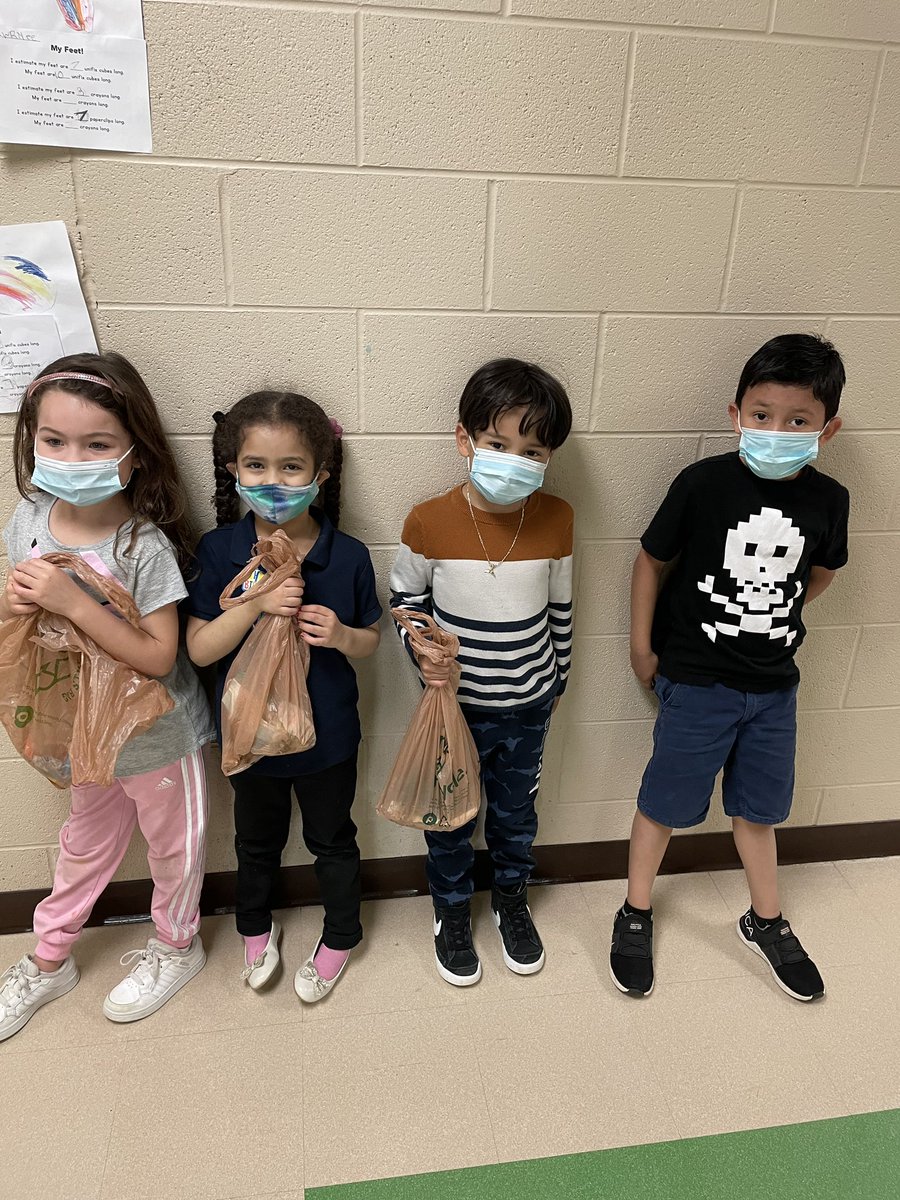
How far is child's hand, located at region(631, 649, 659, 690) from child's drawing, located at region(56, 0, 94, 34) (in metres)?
1.56

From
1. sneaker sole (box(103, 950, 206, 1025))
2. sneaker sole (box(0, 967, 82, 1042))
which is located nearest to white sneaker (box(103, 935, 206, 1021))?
sneaker sole (box(103, 950, 206, 1025))

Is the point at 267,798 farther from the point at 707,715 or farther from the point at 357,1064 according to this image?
the point at 707,715

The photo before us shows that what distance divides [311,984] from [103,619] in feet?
3.08

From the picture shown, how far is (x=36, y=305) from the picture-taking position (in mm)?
1509

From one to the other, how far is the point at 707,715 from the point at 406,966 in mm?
909

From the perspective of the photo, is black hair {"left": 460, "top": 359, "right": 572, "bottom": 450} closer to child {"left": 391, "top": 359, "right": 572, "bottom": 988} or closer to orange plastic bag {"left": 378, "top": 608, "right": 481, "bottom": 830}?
child {"left": 391, "top": 359, "right": 572, "bottom": 988}

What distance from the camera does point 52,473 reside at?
4.64 feet

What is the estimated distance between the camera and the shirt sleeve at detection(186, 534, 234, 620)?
1593 mm

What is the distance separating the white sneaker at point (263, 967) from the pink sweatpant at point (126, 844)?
159mm

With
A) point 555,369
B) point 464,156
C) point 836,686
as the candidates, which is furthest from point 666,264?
point 836,686

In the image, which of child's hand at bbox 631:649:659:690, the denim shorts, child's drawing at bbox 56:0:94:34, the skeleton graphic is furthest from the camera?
child's hand at bbox 631:649:659:690

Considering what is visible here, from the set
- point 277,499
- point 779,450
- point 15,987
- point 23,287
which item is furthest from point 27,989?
point 779,450

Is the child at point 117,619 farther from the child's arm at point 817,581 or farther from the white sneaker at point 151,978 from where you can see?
the child's arm at point 817,581

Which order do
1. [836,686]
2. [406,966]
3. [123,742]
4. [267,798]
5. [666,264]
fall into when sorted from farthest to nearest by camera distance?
[836,686], [406,966], [267,798], [666,264], [123,742]
